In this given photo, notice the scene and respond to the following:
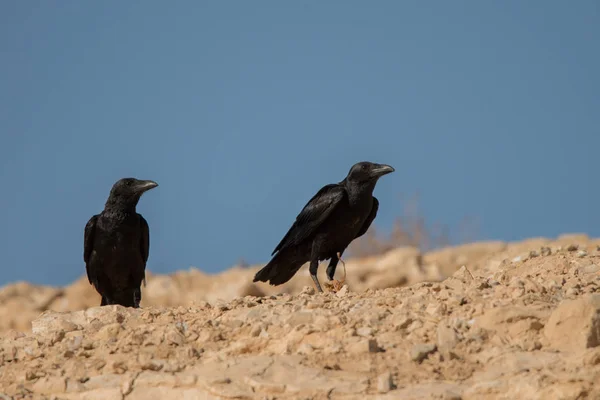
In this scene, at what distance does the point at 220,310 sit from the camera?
863 cm

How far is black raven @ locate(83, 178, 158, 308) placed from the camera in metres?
12.6

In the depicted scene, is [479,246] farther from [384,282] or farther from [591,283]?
[591,283]

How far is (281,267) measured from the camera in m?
13.4

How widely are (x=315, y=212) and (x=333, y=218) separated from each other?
215 millimetres

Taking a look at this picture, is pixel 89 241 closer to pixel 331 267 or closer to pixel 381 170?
pixel 331 267

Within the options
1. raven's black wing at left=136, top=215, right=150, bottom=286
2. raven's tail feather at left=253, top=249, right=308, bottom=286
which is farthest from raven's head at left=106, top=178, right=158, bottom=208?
raven's tail feather at left=253, top=249, right=308, bottom=286

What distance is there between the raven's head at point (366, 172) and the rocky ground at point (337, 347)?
13.0ft

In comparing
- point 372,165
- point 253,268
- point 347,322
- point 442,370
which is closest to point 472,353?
point 442,370

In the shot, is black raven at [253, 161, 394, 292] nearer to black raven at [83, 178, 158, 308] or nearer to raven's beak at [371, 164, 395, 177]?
raven's beak at [371, 164, 395, 177]

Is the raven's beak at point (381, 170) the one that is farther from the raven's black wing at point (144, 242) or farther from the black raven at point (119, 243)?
the raven's black wing at point (144, 242)

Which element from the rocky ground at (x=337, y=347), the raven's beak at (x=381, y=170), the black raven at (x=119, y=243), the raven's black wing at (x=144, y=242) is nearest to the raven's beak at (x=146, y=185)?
the black raven at (x=119, y=243)

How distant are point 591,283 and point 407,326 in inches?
69.9

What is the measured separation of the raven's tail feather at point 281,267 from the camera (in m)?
13.4

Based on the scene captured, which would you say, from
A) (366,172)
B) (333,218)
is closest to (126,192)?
(333,218)
